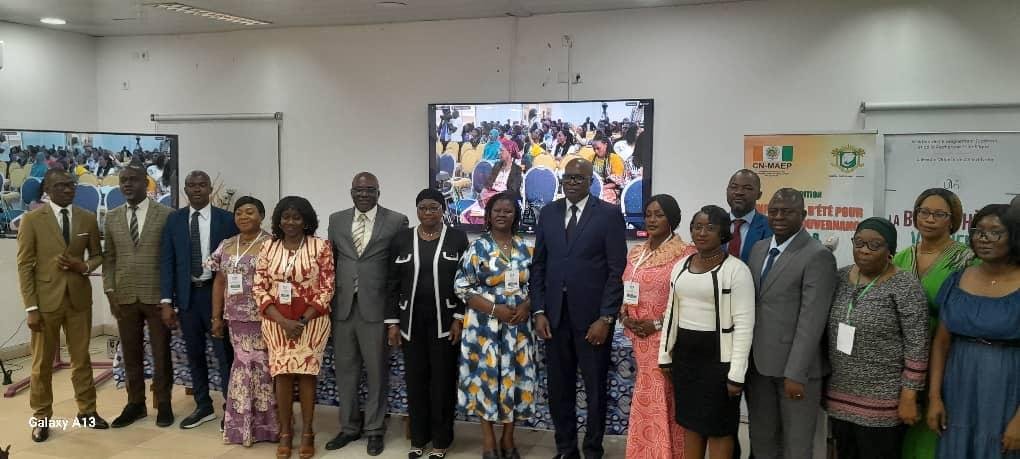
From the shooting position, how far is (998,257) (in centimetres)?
282

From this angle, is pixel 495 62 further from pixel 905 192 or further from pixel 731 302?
pixel 731 302

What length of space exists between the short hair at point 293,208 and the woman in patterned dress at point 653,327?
189 centimetres

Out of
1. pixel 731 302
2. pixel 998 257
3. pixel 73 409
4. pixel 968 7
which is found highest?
pixel 968 7

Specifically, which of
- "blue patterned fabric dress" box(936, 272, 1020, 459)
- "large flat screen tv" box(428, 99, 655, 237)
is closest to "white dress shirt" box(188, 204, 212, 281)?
"large flat screen tv" box(428, 99, 655, 237)

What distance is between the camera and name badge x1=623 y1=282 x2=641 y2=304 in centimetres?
370

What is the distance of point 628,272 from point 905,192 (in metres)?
2.76

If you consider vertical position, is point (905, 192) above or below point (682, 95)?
below

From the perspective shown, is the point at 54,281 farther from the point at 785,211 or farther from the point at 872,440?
the point at 872,440

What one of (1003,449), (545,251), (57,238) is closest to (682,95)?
(545,251)

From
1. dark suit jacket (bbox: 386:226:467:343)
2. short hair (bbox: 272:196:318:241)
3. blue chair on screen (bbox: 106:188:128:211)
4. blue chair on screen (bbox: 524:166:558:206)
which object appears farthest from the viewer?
→ blue chair on screen (bbox: 106:188:128:211)

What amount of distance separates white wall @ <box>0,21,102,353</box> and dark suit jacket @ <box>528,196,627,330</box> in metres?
5.71

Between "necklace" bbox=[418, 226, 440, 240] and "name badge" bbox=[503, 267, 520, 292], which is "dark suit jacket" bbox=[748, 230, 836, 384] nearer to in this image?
"name badge" bbox=[503, 267, 520, 292]

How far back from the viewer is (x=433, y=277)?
423 centimetres

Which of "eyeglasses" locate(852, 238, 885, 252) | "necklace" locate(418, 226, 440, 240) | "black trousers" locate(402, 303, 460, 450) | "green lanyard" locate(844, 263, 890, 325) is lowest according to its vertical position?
"black trousers" locate(402, 303, 460, 450)
